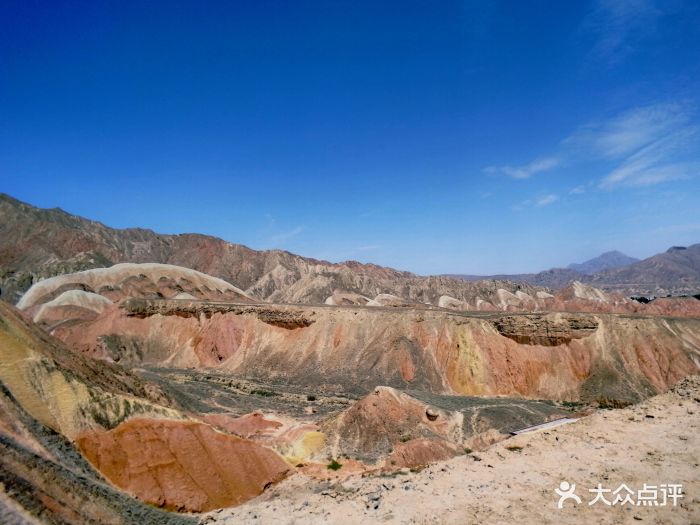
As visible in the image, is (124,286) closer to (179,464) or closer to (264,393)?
(264,393)

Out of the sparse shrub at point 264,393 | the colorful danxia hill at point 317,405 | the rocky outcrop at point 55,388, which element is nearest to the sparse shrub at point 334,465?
the colorful danxia hill at point 317,405

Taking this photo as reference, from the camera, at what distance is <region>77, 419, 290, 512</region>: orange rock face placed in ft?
49.1

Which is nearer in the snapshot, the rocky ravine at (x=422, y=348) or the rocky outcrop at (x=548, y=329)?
the rocky ravine at (x=422, y=348)

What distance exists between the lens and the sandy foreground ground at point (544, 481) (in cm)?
A: 1082

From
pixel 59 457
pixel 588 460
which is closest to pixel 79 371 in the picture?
pixel 59 457

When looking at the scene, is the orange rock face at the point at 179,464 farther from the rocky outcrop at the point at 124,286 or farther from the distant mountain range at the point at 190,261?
the distant mountain range at the point at 190,261

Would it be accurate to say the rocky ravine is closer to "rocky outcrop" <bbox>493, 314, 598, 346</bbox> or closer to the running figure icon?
"rocky outcrop" <bbox>493, 314, 598, 346</bbox>

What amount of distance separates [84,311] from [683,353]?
70.8 metres

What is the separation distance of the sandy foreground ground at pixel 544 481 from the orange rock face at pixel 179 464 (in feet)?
4.65

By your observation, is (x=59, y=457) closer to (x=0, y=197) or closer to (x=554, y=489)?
(x=554, y=489)

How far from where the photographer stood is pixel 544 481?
12.2 m

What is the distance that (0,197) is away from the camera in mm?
95125

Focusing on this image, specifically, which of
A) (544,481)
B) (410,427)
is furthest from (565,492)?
(410,427)

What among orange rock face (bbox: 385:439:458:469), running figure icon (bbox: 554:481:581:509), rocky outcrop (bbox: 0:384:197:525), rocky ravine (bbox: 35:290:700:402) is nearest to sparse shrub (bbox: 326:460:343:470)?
orange rock face (bbox: 385:439:458:469)
